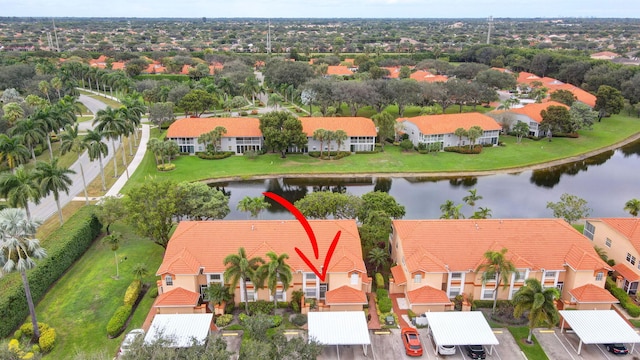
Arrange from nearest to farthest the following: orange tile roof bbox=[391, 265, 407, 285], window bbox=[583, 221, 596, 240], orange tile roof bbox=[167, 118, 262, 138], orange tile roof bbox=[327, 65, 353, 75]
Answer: orange tile roof bbox=[391, 265, 407, 285] < window bbox=[583, 221, 596, 240] < orange tile roof bbox=[167, 118, 262, 138] < orange tile roof bbox=[327, 65, 353, 75]

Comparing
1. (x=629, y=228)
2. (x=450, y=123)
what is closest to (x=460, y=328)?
(x=629, y=228)

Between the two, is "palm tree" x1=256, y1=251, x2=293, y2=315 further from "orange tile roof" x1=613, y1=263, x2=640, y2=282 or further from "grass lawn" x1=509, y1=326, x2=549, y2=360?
"orange tile roof" x1=613, y1=263, x2=640, y2=282

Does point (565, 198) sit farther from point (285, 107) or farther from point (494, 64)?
point (494, 64)

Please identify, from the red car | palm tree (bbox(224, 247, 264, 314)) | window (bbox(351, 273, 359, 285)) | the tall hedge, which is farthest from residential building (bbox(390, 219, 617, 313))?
the tall hedge

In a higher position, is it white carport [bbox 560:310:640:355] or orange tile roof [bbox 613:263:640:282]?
orange tile roof [bbox 613:263:640:282]

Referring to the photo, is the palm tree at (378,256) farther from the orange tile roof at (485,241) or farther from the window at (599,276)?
the window at (599,276)

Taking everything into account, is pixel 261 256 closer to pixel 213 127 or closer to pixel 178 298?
pixel 178 298
